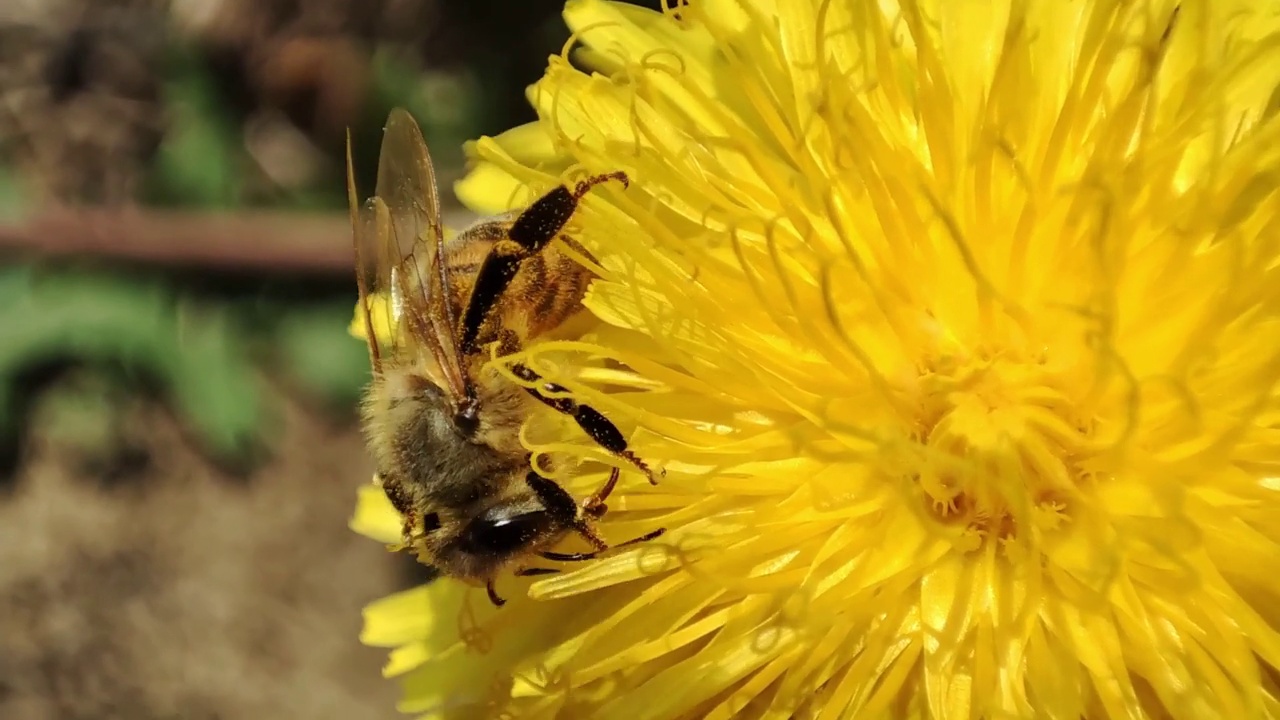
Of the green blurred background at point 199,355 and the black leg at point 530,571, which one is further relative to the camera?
the green blurred background at point 199,355

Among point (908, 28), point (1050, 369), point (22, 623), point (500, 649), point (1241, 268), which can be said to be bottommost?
point (22, 623)

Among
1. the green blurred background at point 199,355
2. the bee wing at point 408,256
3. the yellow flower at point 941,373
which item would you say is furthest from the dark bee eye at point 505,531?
the green blurred background at point 199,355

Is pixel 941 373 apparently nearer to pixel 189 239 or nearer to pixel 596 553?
pixel 596 553

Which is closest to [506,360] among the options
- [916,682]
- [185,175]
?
[916,682]

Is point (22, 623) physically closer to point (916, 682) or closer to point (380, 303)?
point (380, 303)

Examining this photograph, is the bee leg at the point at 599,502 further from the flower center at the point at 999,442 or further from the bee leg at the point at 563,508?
the flower center at the point at 999,442

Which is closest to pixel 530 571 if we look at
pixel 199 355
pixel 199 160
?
pixel 199 355
